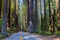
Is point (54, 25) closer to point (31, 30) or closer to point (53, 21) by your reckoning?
point (53, 21)

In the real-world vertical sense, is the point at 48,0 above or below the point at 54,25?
above

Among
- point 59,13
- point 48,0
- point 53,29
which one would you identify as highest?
point 48,0

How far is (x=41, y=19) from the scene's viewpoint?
29.4 metres

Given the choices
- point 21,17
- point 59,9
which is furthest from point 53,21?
point 21,17

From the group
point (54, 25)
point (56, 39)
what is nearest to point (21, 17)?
point (54, 25)

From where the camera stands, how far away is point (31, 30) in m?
17.5

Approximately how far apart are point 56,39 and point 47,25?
644 inches

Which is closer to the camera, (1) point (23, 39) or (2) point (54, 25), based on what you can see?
(1) point (23, 39)

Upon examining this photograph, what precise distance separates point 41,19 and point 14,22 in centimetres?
609

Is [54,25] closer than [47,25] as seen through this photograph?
Yes

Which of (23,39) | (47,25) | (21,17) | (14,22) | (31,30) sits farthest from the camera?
(21,17)

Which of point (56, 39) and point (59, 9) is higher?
point (59, 9)

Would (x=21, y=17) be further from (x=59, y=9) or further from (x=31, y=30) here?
(x=31, y=30)

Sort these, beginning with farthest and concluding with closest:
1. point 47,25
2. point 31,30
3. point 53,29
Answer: point 47,25
point 53,29
point 31,30
